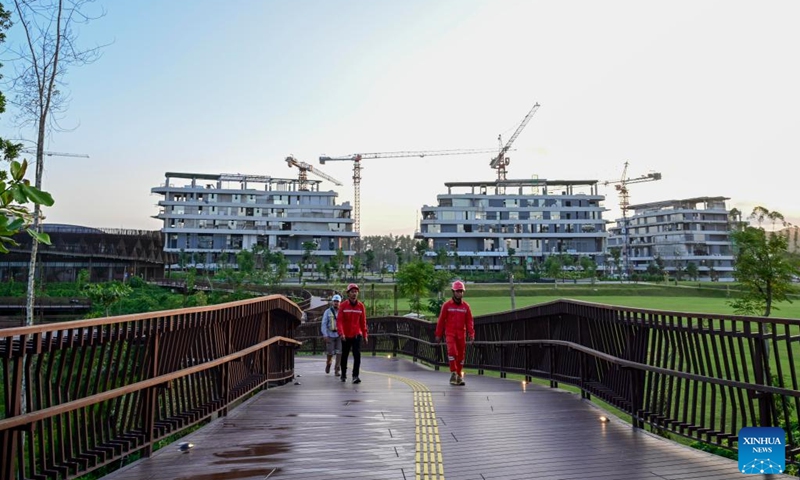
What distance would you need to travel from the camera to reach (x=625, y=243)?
145500 millimetres

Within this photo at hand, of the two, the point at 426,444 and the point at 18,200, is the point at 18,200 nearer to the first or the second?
the point at 18,200

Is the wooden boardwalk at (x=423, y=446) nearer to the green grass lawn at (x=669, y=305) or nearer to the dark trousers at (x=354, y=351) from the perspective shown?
the dark trousers at (x=354, y=351)

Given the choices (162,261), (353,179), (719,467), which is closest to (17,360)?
(719,467)

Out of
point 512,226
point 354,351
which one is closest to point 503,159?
point 512,226

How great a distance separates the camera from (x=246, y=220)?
108688 millimetres

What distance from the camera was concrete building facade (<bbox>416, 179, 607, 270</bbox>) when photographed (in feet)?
385

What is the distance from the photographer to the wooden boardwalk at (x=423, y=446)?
4578 millimetres

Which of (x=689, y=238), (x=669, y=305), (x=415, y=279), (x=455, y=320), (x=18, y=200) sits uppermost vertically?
(x=689, y=238)

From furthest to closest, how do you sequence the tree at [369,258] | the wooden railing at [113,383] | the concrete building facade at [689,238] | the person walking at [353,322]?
1. the concrete building facade at [689,238]
2. the tree at [369,258]
3. the person walking at [353,322]
4. the wooden railing at [113,383]

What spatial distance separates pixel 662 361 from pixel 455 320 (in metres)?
4.35

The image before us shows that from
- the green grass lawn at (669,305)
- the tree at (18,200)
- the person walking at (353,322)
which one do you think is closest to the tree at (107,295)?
the person walking at (353,322)

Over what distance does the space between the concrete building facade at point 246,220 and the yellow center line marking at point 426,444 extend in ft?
332

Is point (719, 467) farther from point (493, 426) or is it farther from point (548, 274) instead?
point (548, 274)

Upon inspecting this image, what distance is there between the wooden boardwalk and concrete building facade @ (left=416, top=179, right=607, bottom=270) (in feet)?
359
